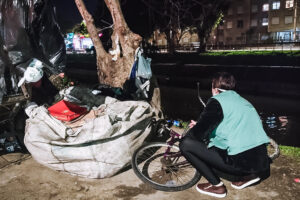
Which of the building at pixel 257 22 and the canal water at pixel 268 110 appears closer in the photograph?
the canal water at pixel 268 110

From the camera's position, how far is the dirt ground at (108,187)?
130 inches

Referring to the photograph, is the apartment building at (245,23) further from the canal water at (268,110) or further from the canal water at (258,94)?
the canal water at (268,110)

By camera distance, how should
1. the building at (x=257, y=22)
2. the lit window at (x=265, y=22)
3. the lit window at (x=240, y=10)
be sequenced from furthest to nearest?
1. the lit window at (x=240, y=10)
2. the lit window at (x=265, y=22)
3. the building at (x=257, y=22)

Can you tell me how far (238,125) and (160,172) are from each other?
1598 mm

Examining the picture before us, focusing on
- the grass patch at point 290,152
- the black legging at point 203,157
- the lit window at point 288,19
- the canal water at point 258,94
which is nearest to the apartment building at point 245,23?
the lit window at point 288,19

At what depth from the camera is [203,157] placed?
3.01m

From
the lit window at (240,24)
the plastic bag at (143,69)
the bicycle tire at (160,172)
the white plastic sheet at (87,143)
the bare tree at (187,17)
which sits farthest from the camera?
the lit window at (240,24)

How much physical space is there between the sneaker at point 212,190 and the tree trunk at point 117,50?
347 cm

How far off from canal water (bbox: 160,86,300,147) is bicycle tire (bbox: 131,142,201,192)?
3515 mm

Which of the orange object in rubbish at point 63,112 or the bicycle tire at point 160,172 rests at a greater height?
the orange object in rubbish at point 63,112

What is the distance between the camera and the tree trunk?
19.1ft

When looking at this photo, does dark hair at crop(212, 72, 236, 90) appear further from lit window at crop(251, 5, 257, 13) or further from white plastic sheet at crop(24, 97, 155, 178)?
lit window at crop(251, 5, 257, 13)

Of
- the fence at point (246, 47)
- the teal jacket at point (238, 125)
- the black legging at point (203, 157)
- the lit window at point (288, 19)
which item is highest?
the lit window at point (288, 19)

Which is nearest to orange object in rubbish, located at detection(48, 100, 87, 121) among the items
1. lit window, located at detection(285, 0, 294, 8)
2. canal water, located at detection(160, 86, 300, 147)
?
canal water, located at detection(160, 86, 300, 147)
